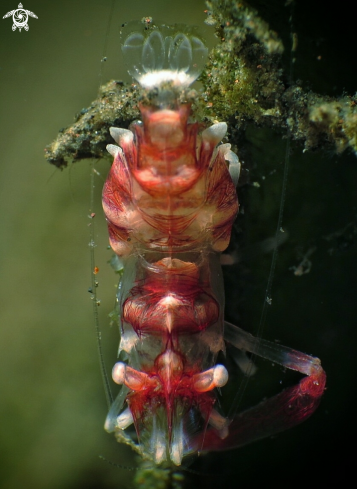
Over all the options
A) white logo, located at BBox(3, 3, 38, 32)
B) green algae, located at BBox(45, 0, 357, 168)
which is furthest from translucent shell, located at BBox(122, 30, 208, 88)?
white logo, located at BBox(3, 3, 38, 32)

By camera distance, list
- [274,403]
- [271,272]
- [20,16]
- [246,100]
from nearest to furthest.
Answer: [246,100]
[271,272]
[274,403]
[20,16]

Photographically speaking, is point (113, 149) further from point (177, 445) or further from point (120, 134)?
point (177, 445)

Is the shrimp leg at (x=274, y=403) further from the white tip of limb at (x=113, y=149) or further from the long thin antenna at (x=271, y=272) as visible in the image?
the white tip of limb at (x=113, y=149)

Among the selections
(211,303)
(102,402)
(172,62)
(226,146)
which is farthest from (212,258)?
(102,402)

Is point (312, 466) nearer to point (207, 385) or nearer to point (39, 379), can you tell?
point (207, 385)

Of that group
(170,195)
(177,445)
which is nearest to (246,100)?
(170,195)

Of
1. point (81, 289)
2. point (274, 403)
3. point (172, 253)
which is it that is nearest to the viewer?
point (172, 253)
